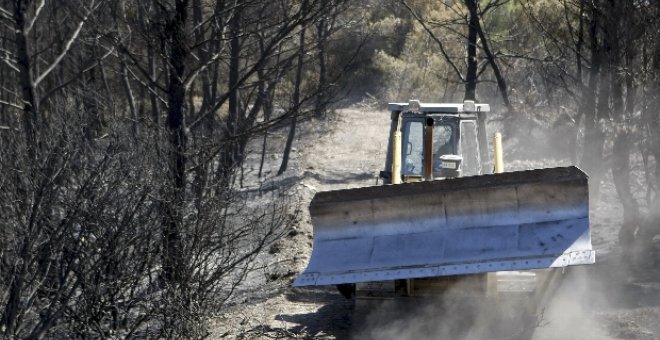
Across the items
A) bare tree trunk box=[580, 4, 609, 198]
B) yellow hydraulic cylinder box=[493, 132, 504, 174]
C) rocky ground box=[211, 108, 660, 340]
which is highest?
bare tree trunk box=[580, 4, 609, 198]

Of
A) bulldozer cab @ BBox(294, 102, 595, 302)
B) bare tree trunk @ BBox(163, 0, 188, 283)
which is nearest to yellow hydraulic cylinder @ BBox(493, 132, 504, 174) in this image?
bulldozer cab @ BBox(294, 102, 595, 302)

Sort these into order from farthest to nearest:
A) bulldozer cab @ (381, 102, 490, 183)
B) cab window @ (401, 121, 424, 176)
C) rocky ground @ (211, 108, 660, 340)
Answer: cab window @ (401, 121, 424, 176), bulldozer cab @ (381, 102, 490, 183), rocky ground @ (211, 108, 660, 340)

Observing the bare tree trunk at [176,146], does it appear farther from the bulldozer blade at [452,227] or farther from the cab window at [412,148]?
the cab window at [412,148]

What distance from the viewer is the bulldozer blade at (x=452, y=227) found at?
324 inches

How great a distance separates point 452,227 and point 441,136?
3.14m

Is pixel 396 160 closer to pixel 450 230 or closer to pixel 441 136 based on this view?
pixel 441 136

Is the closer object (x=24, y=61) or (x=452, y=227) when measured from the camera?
(x=452, y=227)

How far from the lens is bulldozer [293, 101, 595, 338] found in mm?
8258

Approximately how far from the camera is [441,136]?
1162cm

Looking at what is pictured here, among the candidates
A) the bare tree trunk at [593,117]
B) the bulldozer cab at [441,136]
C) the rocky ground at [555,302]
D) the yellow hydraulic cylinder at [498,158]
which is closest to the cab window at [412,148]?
the bulldozer cab at [441,136]

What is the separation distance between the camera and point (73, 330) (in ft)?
25.1

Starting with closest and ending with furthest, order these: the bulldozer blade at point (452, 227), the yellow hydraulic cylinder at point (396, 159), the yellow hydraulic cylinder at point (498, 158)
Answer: the bulldozer blade at point (452, 227) < the yellow hydraulic cylinder at point (396, 159) < the yellow hydraulic cylinder at point (498, 158)

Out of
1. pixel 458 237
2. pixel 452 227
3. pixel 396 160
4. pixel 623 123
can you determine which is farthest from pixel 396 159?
pixel 623 123

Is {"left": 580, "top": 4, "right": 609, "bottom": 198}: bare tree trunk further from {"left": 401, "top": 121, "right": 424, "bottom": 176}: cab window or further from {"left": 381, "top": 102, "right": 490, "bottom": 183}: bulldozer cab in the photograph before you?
{"left": 401, "top": 121, "right": 424, "bottom": 176}: cab window
